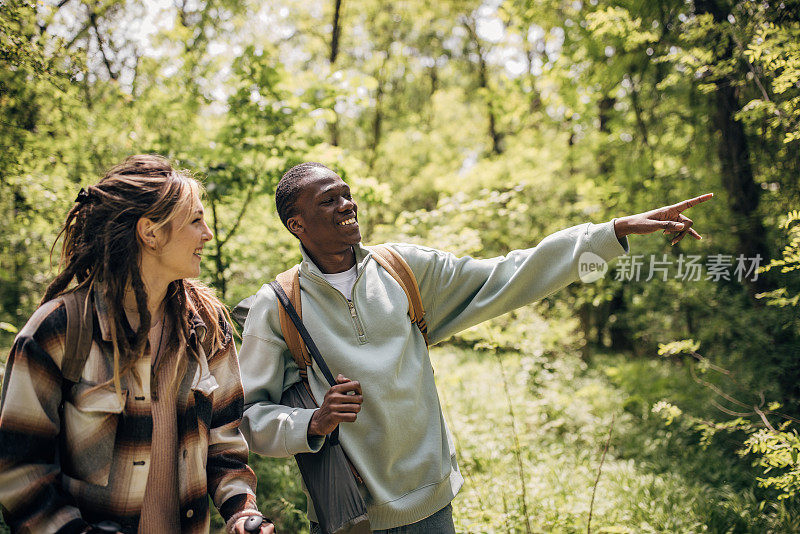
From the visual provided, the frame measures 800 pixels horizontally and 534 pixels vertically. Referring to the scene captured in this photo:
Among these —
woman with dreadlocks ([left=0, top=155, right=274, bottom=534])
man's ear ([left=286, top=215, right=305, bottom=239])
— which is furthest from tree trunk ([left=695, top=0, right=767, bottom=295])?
woman with dreadlocks ([left=0, top=155, right=274, bottom=534])

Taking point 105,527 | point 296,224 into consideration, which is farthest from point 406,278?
point 105,527

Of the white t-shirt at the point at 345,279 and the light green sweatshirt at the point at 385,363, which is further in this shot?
the white t-shirt at the point at 345,279

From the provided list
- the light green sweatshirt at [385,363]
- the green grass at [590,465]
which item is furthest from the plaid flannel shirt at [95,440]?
the green grass at [590,465]

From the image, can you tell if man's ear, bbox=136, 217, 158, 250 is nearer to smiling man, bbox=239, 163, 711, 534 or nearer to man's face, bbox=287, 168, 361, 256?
smiling man, bbox=239, 163, 711, 534

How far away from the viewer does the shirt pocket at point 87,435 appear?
1.50 metres

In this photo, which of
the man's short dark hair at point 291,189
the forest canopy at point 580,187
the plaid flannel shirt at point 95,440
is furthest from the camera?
the forest canopy at point 580,187

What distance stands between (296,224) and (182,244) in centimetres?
58

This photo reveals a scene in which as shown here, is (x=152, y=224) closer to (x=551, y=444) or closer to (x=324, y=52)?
(x=551, y=444)

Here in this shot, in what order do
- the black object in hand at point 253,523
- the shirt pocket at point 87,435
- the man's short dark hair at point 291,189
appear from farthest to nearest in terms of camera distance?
the man's short dark hair at point 291,189, the black object in hand at point 253,523, the shirt pocket at point 87,435

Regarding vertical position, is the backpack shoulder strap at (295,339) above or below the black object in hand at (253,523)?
above

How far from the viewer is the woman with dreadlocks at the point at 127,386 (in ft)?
4.62

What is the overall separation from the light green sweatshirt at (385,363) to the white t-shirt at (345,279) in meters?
0.04

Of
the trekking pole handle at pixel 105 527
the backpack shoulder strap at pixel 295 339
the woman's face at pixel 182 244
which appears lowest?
the trekking pole handle at pixel 105 527

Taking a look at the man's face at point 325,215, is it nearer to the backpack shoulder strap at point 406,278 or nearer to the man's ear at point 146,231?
the backpack shoulder strap at point 406,278
